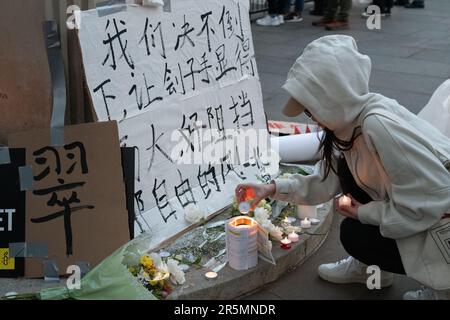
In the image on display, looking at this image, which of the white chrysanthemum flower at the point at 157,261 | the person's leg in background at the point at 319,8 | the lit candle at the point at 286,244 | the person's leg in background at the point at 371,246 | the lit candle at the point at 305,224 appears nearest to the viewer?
the person's leg in background at the point at 371,246

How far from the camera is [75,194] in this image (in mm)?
2896

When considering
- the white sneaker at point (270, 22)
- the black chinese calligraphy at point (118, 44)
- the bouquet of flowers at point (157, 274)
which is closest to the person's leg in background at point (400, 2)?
the white sneaker at point (270, 22)

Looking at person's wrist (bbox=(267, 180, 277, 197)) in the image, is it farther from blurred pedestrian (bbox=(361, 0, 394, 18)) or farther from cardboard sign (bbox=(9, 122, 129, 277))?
blurred pedestrian (bbox=(361, 0, 394, 18))

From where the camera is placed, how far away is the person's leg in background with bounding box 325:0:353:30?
9.48 m

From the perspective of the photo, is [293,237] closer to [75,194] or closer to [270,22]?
[75,194]

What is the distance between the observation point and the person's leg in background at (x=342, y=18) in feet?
31.1

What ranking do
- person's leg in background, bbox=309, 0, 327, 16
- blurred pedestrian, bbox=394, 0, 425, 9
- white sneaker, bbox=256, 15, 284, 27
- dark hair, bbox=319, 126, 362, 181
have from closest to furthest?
dark hair, bbox=319, 126, 362, 181 < white sneaker, bbox=256, 15, 284, 27 < person's leg in background, bbox=309, 0, 327, 16 < blurred pedestrian, bbox=394, 0, 425, 9

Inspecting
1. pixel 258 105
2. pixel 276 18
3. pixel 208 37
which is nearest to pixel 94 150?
pixel 208 37

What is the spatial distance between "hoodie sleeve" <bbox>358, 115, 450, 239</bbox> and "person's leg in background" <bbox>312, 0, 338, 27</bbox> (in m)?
7.41

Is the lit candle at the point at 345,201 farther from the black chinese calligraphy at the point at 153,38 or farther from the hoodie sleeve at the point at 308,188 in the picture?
the black chinese calligraphy at the point at 153,38

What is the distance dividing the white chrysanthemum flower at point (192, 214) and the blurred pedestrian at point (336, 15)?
6.81 meters

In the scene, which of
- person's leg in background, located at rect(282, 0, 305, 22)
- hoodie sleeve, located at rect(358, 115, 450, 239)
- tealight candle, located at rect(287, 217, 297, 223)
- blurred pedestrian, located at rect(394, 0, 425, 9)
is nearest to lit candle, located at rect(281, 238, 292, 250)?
tealight candle, located at rect(287, 217, 297, 223)

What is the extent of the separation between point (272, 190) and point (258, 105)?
3.81ft

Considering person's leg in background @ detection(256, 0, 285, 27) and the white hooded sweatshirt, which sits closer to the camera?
the white hooded sweatshirt
